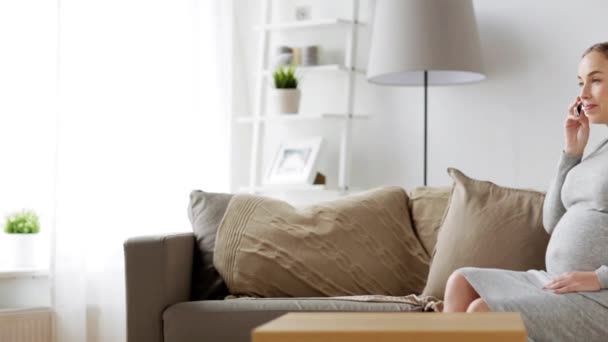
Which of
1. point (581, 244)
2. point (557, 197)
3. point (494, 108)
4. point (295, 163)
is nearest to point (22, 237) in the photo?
point (295, 163)

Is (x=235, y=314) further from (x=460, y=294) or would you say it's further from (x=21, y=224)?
(x=21, y=224)

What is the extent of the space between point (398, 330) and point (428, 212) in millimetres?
1555

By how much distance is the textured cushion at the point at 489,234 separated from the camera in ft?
8.91

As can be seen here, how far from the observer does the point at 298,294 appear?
2.82 metres

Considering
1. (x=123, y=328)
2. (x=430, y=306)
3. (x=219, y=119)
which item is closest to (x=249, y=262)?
(x=430, y=306)

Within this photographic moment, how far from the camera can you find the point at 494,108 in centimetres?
371

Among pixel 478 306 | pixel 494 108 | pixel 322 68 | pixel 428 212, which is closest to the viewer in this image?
pixel 478 306

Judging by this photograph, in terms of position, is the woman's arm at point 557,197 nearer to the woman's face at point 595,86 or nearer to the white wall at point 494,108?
the woman's face at point 595,86

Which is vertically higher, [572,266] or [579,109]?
[579,109]

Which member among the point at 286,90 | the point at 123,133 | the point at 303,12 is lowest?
the point at 123,133

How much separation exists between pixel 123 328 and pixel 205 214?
2.84 ft

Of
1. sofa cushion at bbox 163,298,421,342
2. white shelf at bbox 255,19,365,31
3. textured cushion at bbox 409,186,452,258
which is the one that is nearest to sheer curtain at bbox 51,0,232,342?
white shelf at bbox 255,19,365,31

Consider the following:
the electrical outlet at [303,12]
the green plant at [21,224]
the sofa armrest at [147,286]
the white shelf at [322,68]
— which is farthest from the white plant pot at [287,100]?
the sofa armrest at [147,286]

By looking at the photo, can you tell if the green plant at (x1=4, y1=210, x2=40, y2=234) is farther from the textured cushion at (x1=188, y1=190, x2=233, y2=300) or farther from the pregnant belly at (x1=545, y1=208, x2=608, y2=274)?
the pregnant belly at (x1=545, y1=208, x2=608, y2=274)
